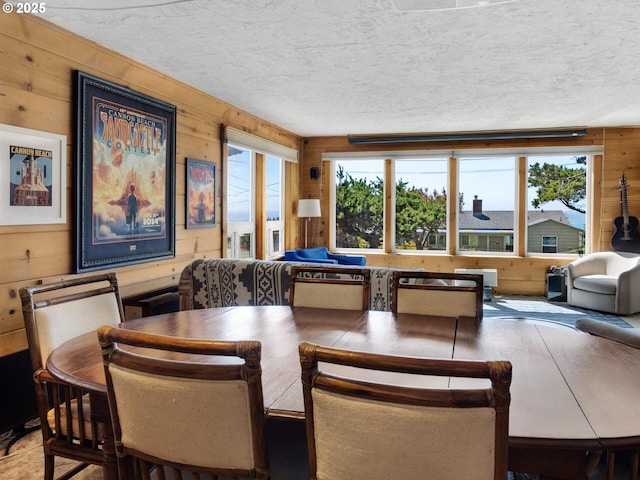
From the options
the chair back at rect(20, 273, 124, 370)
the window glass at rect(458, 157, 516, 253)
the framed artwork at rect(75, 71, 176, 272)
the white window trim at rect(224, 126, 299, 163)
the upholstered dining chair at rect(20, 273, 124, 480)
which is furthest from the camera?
the window glass at rect(458, 157, 516, 253)

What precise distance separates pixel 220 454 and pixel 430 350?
82 centimetres

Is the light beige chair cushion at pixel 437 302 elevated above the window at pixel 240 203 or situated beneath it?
situated beneath

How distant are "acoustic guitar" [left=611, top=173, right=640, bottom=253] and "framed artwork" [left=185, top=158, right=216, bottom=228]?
5229 millimetres

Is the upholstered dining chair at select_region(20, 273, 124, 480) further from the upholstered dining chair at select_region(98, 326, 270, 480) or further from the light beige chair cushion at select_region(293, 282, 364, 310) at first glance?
the light beige chair cushion at select_region(293, 282, 364, 310)

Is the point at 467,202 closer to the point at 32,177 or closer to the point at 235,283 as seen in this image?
the point at 235,283

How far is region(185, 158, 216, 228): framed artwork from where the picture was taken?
4195 millimetres

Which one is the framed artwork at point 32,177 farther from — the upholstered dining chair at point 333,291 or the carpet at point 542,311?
the carpet at point 542,311

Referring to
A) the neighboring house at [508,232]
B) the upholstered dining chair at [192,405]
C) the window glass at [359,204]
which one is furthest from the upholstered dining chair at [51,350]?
the neighboring house at [508,232]

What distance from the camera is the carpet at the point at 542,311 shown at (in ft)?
16.6

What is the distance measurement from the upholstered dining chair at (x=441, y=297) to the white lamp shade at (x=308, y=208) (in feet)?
14.1

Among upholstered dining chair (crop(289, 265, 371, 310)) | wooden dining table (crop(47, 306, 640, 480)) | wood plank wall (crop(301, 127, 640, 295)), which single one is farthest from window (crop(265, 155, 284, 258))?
wooden dining table (crop(47, 306, 640, 480))

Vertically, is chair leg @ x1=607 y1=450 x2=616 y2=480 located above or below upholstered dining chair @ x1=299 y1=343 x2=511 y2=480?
below

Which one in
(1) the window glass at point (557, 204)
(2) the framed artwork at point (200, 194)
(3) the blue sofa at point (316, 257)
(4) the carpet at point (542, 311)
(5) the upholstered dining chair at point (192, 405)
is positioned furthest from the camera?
(1) the window glass at point (557, 204)

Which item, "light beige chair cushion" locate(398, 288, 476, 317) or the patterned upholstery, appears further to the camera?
the patterned upholstery
